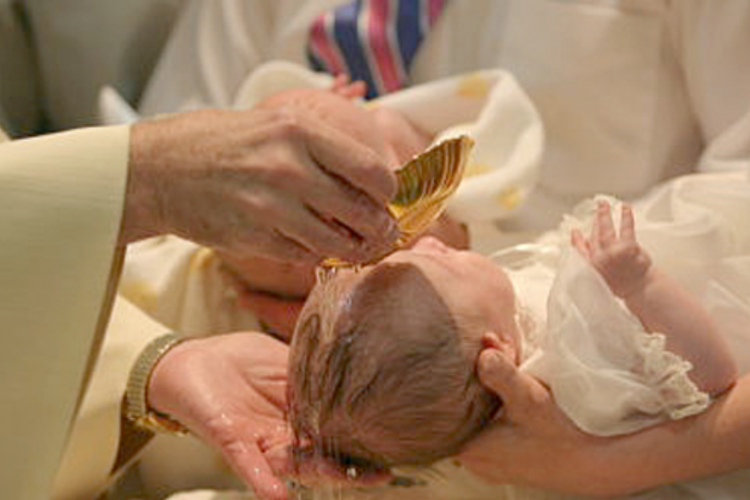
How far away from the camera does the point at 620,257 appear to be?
1101 millimetres

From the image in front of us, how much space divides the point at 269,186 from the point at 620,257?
361 mm

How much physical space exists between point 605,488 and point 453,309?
0.77 feet

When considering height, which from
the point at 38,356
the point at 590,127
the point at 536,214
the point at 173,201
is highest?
the point at 173,201

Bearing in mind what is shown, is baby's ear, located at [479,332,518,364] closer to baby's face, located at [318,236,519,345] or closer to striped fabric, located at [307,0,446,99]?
baby's face, located at [318,236,519,345]

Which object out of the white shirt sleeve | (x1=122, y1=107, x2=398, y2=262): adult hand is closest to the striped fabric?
the white shirt sleeve

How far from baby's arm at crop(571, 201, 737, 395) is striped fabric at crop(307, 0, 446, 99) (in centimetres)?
79

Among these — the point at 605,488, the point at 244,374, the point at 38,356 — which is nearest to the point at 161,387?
the point at 244,374

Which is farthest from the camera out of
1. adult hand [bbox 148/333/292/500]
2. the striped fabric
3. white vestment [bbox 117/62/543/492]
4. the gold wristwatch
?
the striped fabric

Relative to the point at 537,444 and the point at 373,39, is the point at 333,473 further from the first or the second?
the point at 373,39

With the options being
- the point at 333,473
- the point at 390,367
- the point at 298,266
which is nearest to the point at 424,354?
the point at 390,367

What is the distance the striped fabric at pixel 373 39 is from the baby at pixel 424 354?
2.45 feet

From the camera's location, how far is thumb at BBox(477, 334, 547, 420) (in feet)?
3.51

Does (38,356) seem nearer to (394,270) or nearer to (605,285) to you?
(394,270)

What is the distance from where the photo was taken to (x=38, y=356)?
3.52 feet
